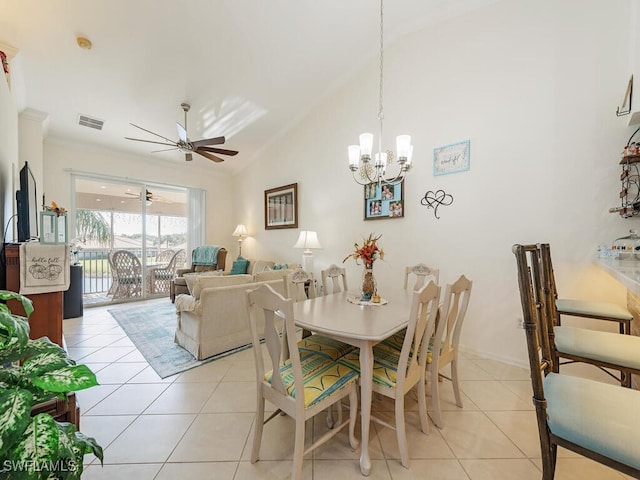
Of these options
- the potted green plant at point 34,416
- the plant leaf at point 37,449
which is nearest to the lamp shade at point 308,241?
the potted green plant at point 34,416

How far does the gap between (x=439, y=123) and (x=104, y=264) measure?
6176mm

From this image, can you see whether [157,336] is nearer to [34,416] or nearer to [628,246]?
[34,416]

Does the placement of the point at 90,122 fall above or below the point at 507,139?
above

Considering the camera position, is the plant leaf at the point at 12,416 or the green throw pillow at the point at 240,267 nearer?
the plant leaf at the point at 12,416

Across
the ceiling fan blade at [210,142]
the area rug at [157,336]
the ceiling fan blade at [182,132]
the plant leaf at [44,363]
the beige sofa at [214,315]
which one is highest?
the ceiling fan blade at [182,132]

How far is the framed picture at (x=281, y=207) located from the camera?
4.77m

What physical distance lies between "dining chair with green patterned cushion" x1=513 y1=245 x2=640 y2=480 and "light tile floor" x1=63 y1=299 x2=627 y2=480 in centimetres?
70

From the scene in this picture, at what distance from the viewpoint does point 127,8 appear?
2.41 meters

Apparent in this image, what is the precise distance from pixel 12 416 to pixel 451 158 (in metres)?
3.43

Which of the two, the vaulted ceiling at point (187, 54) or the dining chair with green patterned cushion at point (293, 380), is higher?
the vaulted ceiling at point (187, 54)

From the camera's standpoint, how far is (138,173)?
17.2 ft

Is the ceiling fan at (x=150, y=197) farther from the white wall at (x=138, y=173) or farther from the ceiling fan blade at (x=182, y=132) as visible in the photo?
the ceiling fan blade at (x=182, y=132)

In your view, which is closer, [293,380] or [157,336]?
[293,380]

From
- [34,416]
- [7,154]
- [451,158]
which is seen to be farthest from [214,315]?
[451,158]
